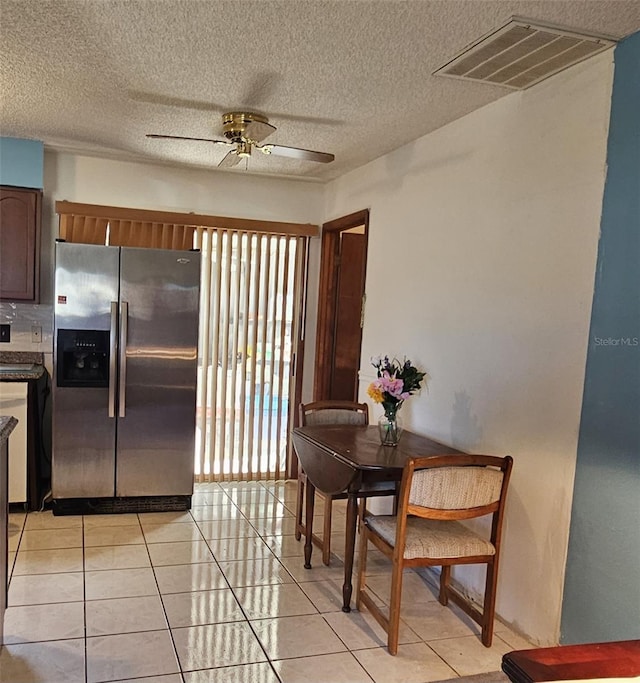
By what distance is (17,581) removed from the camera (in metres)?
2.81

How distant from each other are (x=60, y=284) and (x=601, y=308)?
2.98 metres

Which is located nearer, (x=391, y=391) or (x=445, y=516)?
Result: (x=445, y=516)

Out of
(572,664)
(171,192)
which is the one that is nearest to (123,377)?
(171,192)

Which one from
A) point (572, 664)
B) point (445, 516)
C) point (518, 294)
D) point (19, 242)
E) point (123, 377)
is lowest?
point (445, 516)

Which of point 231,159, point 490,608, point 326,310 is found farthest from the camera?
point 326,310

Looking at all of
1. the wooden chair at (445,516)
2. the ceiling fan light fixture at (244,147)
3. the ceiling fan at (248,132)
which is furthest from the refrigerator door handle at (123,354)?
the wooden chair at (445,516)

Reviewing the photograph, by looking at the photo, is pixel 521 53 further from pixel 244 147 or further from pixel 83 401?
pixel 83 401

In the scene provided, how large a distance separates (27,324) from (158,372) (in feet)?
3.52

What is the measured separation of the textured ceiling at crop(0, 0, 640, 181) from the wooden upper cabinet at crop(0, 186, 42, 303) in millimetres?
407

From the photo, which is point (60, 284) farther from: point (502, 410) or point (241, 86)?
point (502, 410)

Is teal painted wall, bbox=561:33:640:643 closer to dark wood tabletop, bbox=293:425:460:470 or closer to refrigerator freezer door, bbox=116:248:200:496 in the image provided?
dark wood tabletop, bbox=293:425:460:470

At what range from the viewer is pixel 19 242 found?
383cm

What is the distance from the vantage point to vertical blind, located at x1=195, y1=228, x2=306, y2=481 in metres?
4.54

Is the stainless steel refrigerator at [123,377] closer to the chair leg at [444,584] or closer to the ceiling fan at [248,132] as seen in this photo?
the ceiling fan at [248,132]
